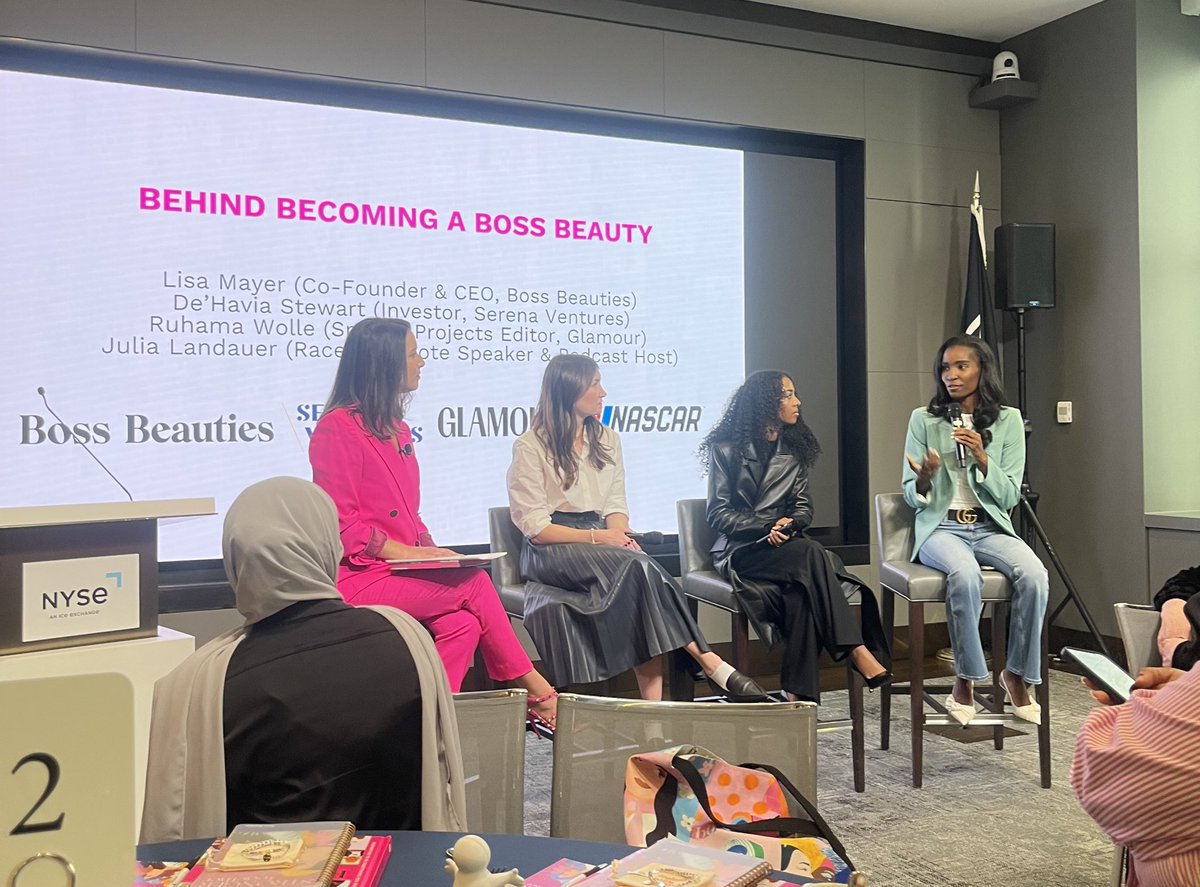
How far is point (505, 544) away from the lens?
12.3 feet

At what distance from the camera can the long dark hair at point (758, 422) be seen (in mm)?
4090

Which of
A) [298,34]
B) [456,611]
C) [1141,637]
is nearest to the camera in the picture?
[1141,637]

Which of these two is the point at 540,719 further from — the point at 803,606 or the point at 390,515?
the point at 803,606

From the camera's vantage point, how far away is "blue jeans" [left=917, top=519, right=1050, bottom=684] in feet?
12.5

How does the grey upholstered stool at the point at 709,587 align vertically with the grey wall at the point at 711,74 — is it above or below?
below

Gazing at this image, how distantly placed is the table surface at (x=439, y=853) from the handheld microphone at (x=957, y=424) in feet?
10.6

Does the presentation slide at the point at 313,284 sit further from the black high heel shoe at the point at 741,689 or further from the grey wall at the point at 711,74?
the black high heel shoe at the point at 741,689

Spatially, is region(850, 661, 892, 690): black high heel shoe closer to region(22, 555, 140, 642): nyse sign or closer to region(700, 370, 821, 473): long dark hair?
region(700, 370, 821, 473): long dark hair

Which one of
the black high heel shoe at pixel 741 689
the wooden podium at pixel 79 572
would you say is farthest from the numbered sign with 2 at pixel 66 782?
the black high heel shoe at pixel 741 689

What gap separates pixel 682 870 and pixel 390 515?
92.3 inches

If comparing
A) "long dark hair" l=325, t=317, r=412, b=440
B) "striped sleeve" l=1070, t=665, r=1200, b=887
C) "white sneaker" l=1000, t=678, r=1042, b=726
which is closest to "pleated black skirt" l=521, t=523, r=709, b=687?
"long dark hair" l=325, t=317, r=412, b=440

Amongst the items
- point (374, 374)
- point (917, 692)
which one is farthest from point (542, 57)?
point (917, 692)

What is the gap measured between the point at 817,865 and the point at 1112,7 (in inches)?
200

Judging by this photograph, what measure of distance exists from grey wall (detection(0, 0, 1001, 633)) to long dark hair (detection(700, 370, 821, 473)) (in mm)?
1396
